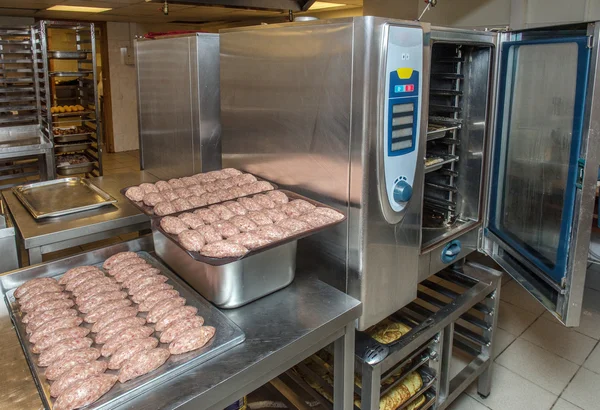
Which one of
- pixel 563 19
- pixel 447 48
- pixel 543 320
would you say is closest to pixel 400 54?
pixel 447 48

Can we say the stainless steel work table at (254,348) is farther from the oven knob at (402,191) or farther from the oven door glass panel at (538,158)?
the oven door glass panel at (538,158)

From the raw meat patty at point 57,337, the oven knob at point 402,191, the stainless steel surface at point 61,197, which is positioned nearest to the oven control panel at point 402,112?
the oven knob at point 402,191

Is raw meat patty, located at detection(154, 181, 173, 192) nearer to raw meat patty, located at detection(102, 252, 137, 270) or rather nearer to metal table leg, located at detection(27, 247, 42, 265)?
raw meat patty, located at detection(102, 252, 137, 270)

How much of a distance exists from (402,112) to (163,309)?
883mm

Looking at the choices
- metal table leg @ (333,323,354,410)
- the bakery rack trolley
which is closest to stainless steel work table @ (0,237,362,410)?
metal table leg @ (333,323,354,410)

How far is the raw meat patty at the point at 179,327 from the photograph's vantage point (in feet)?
3.85

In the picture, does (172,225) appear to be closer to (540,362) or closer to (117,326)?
(117,326)

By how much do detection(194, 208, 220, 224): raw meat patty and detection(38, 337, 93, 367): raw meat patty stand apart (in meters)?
0.48

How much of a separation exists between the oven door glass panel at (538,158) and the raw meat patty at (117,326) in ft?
4.45

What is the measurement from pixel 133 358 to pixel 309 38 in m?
1.04

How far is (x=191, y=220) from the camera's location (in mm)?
1455

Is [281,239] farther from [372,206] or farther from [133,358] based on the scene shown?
[133,358]

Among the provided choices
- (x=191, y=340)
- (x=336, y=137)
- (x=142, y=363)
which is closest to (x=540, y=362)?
(x=336, y=137)

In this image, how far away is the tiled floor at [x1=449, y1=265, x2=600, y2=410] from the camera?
2.31 metres
